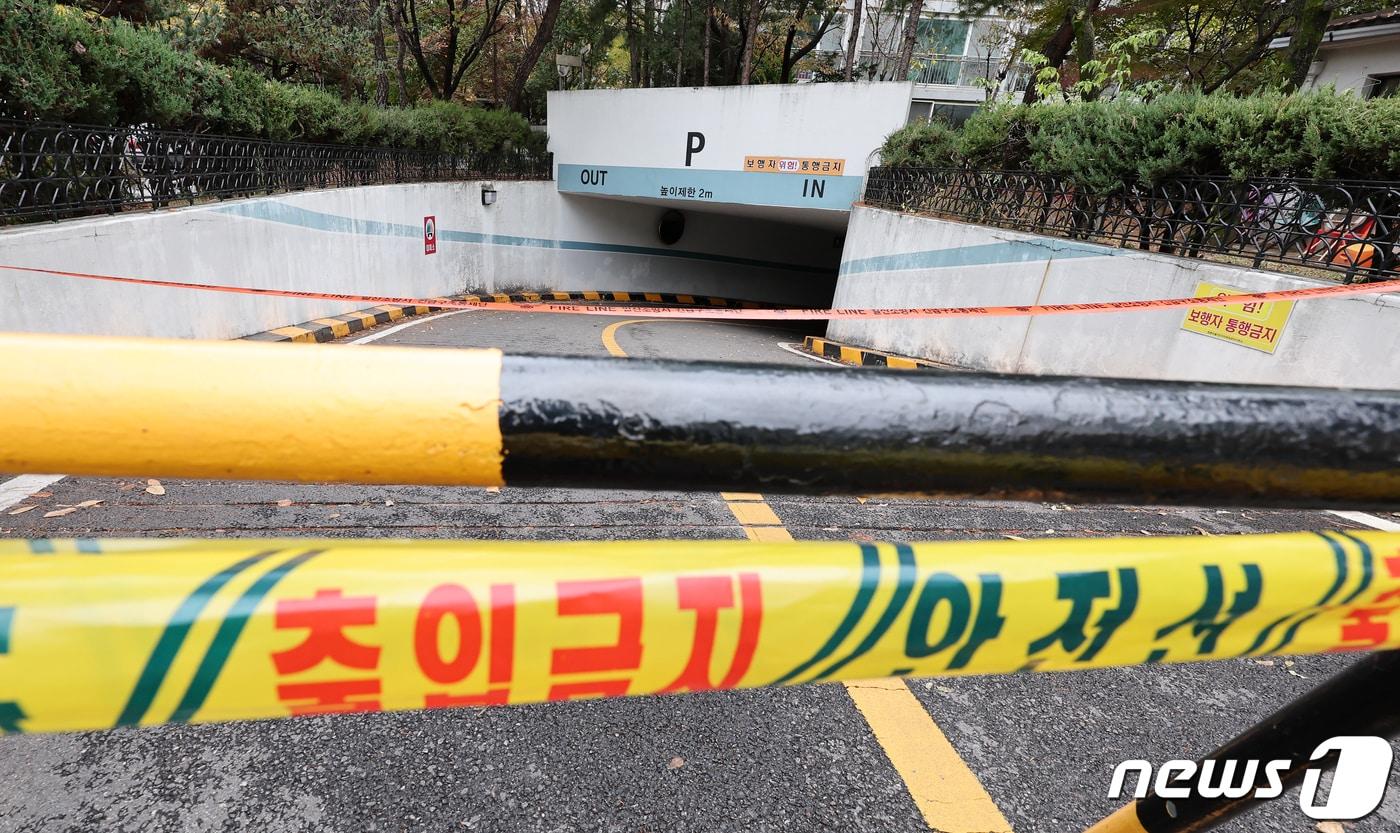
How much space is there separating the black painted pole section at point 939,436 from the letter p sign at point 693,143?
13.5m

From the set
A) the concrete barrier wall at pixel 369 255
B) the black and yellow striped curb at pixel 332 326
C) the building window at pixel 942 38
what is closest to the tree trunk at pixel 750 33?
the concrete barrier wall at pixel 369 255

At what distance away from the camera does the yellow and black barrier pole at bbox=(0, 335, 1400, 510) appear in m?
0.56

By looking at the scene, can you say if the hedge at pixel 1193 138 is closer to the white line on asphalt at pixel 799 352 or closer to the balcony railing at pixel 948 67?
the white line on asphalt at pixel 799 352

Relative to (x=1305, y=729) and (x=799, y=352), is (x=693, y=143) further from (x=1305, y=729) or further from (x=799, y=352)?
(x=1305, y=729)

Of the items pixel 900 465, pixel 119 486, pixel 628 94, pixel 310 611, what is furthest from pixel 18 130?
pixel 628 94

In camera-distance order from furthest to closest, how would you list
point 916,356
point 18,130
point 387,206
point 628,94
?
point 628,94 < point 387,206 < point 916,356 < point 18,130

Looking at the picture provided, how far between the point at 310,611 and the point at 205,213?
7.76 m

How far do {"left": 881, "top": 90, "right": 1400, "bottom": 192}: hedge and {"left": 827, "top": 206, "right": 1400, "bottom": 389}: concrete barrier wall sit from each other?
813mm

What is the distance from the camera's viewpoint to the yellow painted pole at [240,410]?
1.79 feet

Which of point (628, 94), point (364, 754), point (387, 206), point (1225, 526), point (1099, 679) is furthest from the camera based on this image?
point (628, 94)

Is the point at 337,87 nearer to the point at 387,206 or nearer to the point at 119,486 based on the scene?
the point at 387,206

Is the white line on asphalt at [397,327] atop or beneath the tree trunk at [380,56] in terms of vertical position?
beneath

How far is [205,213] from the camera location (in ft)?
21.8

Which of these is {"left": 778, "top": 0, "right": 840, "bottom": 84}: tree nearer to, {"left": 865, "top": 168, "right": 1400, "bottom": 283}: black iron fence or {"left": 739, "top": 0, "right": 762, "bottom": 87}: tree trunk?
{"left": 739, "top": 0, "right": 762, "bottom": 87}: tree trunk
